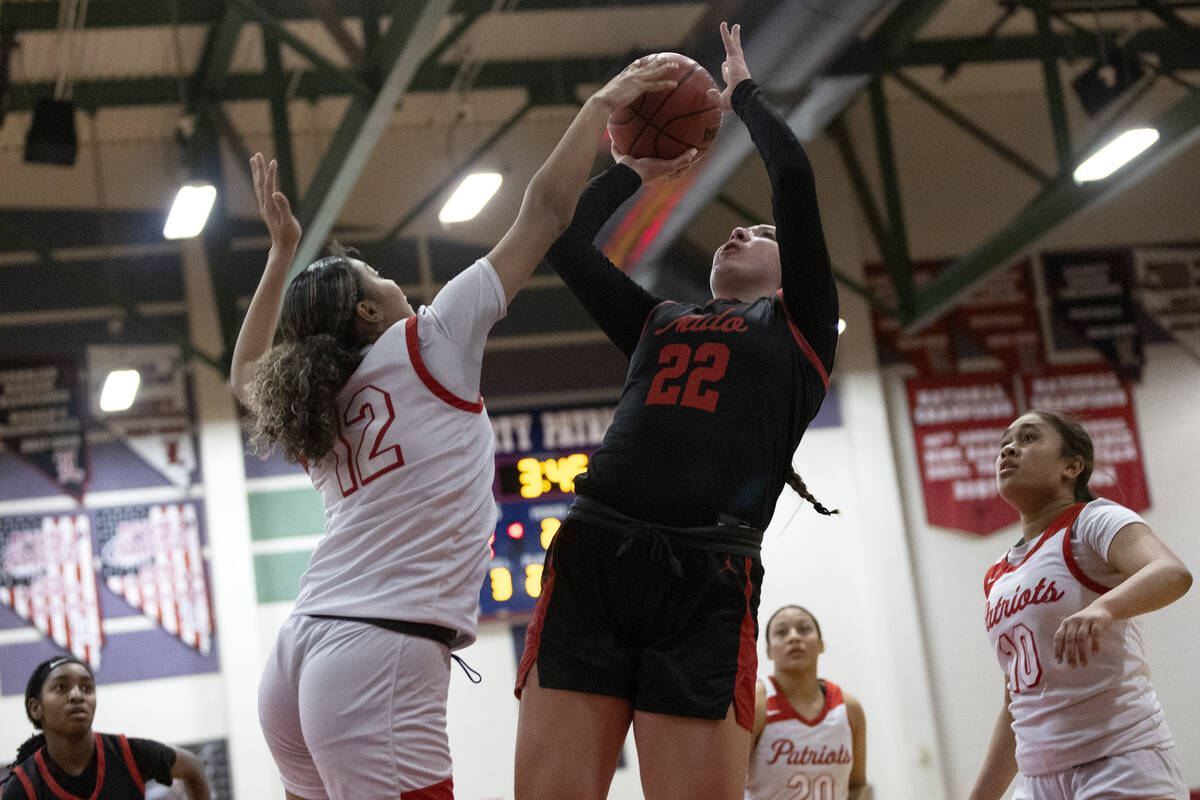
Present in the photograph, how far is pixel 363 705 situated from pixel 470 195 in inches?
235

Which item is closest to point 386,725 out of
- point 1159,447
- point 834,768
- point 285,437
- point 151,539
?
point 285,437

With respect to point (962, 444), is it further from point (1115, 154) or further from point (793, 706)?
point (793, 706)

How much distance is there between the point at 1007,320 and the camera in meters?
11.1

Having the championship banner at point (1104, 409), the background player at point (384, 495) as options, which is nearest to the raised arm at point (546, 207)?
the background player at point (384, 495)

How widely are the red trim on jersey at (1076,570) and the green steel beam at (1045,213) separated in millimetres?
4637

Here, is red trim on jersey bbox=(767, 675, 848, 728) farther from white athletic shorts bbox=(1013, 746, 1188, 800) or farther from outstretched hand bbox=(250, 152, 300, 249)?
outstretched hand bbox=(250, 152, 300, 249)

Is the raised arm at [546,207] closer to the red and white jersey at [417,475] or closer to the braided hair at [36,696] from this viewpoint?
the red and white jersey at [417,475]

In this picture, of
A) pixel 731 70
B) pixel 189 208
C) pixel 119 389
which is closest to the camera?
pixel 731 70

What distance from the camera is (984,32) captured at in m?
11.0

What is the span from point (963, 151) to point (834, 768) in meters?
6.83

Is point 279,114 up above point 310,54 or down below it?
above

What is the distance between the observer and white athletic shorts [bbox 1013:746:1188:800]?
3.48 metres

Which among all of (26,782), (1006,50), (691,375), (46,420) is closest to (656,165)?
(691,375)

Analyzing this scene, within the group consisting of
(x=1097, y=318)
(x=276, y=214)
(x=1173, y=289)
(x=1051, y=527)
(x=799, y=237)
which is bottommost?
(x=1051, y=527)
